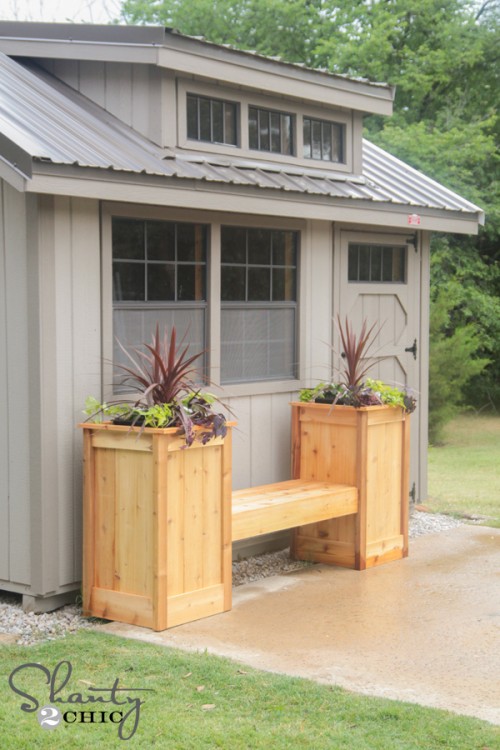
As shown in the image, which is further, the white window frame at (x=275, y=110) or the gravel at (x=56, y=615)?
the white window frame at (x=275, y=110)

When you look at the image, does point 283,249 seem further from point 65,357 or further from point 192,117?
point 65,357

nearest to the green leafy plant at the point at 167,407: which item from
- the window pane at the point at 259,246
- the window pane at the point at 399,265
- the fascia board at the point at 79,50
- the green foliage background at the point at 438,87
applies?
the window pane at the point at 259,246

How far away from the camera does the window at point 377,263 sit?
830cm

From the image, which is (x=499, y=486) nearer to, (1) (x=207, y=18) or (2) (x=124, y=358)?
(2) (x=124, y=358)

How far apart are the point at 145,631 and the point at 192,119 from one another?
348cm

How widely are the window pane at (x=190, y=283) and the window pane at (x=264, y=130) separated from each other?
1.33m

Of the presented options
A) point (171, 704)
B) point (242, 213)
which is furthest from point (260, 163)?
point (171, 704)

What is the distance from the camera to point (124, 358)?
6.38m

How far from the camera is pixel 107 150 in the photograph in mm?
6293

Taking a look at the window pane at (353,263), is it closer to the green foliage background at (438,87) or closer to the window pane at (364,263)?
the window pane at (364,263)

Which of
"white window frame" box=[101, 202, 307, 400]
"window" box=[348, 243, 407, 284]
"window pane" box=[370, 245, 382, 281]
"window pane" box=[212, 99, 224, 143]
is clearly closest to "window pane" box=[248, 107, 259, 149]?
"window pane" box=[212, 99, 224, 143]

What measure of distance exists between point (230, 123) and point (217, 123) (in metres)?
0.14

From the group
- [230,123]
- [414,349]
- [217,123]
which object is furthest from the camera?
[414,349]

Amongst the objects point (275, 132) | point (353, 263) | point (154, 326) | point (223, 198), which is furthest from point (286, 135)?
point (154, 326)
